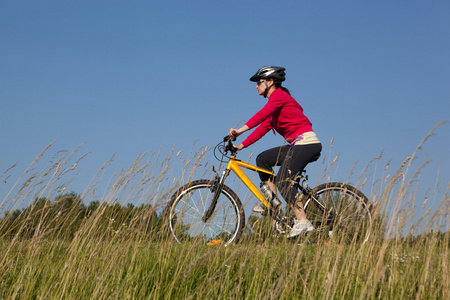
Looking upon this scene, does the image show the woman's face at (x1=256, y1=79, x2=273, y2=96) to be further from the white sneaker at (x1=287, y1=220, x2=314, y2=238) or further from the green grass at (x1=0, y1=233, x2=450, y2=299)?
the green grass at (x1=0, y1=233, x2=450, y2=299)

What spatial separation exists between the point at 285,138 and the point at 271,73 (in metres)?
0.96

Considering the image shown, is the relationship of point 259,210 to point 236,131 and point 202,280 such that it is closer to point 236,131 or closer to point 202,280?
point 236,131

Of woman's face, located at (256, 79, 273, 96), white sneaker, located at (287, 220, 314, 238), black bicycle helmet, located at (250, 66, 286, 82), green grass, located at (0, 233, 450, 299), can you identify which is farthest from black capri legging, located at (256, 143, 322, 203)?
green grass, located at (0, 233, 450, 299)

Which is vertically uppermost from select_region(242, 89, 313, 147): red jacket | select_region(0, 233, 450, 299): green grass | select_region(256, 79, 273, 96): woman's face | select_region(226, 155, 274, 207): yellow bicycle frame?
select_region(256, 79, 273, 96): woman's face

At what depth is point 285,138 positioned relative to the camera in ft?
19.9

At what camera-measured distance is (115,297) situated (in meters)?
3.22

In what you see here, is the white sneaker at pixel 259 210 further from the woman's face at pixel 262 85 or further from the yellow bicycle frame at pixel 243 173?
the woman's face at pixel 262 85

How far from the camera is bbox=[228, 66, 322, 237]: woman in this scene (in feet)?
18.8

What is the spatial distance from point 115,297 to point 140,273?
22.1 inches

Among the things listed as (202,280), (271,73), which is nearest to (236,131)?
(271,73)

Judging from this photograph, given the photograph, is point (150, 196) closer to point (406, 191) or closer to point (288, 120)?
point (288, 120)

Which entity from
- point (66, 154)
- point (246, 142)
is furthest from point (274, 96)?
point (66, 154)

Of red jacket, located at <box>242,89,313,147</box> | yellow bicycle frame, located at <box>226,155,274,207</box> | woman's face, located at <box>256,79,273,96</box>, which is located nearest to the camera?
red jacket, located at <box>242,89,313,147</box>

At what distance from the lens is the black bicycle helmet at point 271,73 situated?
614 cm
